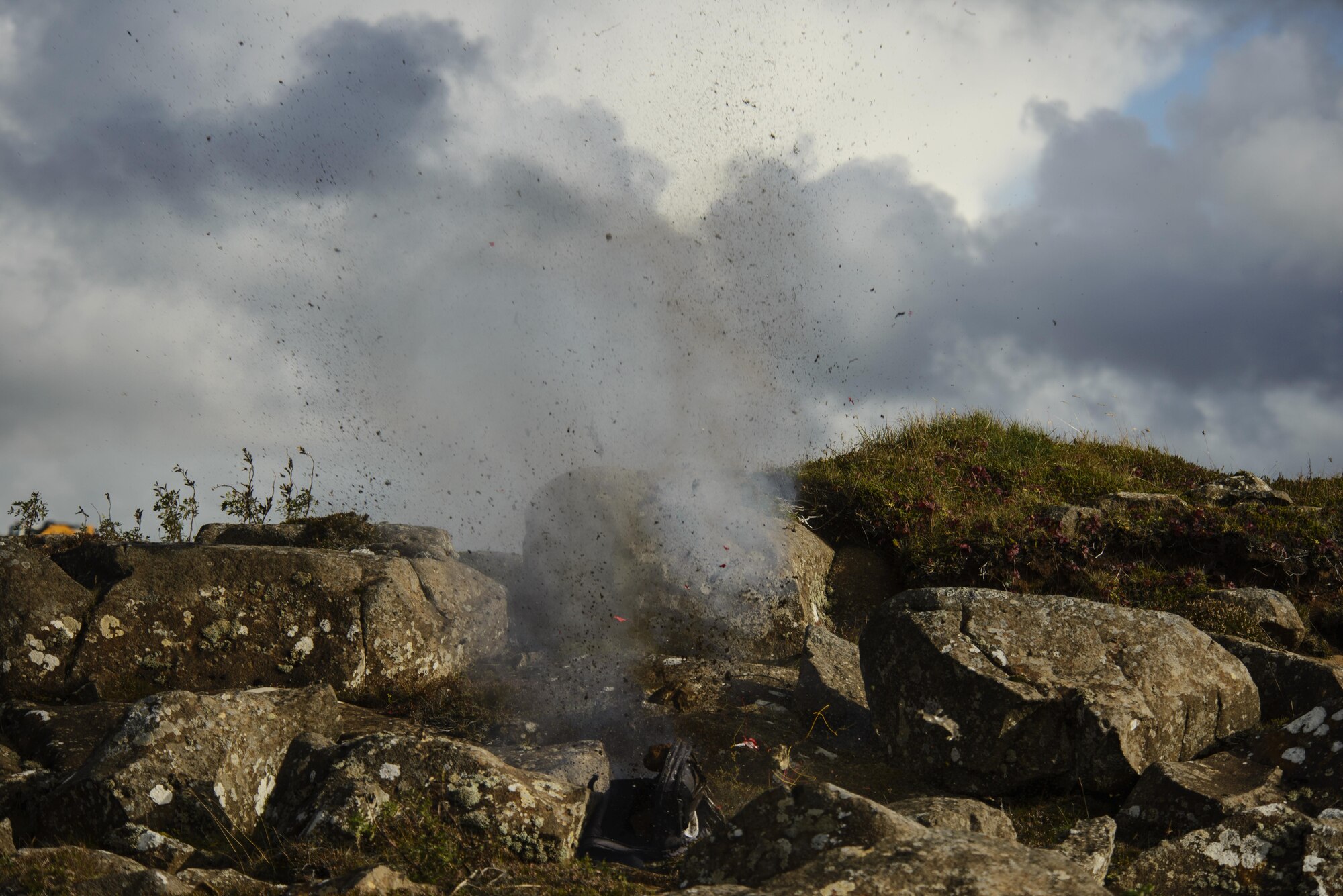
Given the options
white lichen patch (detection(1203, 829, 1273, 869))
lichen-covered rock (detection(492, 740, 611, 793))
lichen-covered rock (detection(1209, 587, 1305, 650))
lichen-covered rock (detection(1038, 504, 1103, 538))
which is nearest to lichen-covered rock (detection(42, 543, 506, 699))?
lichen-covered rock (detection(492, 740, 611, 793))

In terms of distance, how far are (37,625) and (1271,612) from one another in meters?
11.7

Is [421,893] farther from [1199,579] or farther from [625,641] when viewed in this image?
[1199,579]

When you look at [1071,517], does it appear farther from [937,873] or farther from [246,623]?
[246,623]

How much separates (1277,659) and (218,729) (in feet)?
26.4

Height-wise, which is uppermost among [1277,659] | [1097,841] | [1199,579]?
[1199,579]

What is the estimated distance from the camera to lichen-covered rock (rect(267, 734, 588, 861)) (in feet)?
17.8

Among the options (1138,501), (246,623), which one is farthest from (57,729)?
Answer: (1138,501)

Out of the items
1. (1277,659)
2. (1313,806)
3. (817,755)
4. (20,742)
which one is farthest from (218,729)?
(1277,659)

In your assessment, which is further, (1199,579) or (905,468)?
(905,468)

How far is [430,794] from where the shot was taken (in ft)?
18.3

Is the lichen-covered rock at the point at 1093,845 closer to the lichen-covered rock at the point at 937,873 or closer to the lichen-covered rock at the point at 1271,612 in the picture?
the lichen-covered rock at the point at 937,873

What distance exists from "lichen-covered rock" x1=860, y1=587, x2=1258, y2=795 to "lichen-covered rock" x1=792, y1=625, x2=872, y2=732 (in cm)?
84

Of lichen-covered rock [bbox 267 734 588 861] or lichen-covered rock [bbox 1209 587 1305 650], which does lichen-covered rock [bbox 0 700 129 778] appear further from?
lichen-covered rock [bbox 1209 587 1305 650]

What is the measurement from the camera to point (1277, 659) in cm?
809
